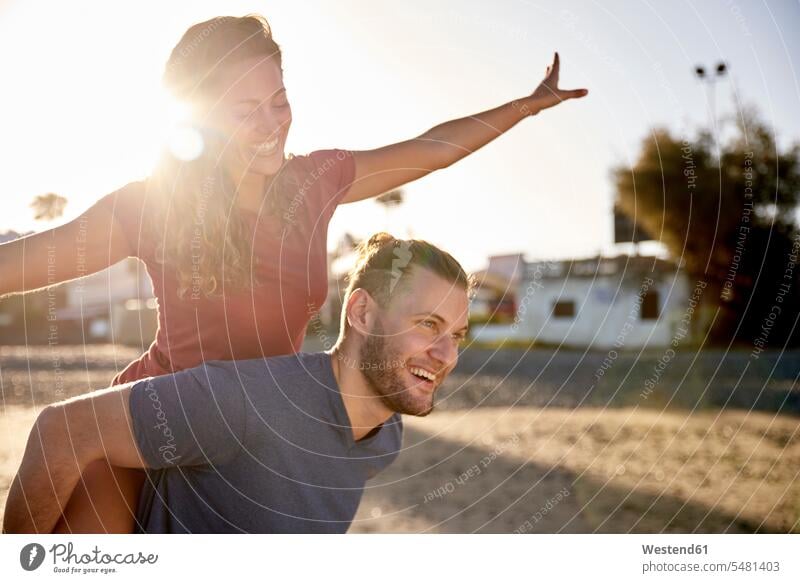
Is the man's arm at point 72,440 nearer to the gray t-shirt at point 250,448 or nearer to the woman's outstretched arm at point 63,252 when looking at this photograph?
the gray t-shirt at point 250,448

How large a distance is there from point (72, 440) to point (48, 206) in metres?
1.26

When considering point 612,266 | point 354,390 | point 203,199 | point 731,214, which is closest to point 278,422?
point 354,390

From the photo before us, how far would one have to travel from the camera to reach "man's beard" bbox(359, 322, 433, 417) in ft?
7.91

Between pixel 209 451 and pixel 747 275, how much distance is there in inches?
847

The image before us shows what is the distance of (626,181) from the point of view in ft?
71.0

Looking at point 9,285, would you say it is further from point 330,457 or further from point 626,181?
point 626,181

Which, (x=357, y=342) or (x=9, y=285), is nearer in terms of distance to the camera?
(x=9, y=285)

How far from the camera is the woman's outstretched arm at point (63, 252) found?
87.7 inches

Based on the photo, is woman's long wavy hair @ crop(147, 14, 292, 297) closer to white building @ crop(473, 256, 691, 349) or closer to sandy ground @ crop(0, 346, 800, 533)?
sandy ground @ crop(0, 346, 800, 533)

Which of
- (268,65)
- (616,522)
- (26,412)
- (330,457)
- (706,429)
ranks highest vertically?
(268,65)
